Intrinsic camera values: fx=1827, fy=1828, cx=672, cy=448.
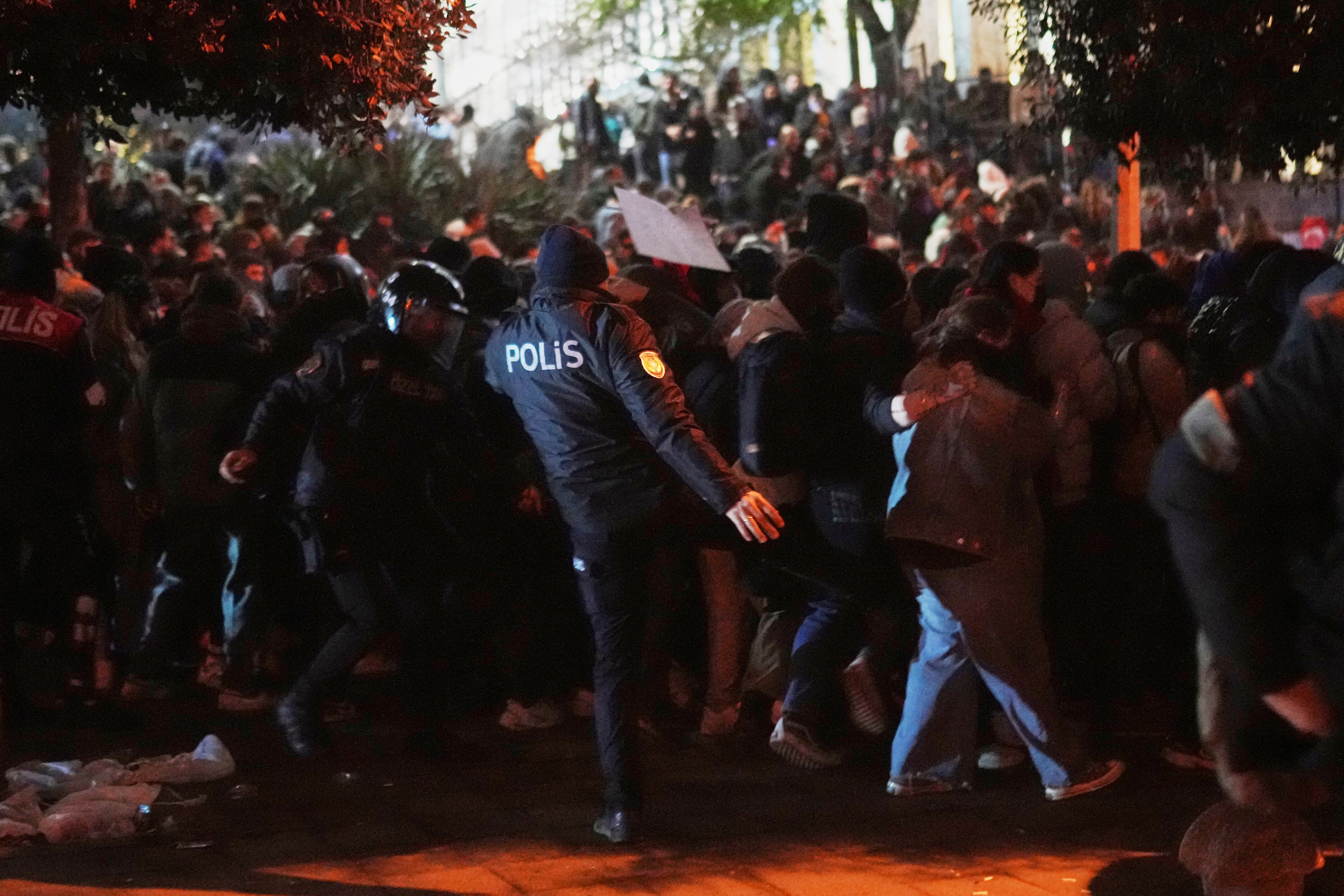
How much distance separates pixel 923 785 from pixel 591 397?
1828mm

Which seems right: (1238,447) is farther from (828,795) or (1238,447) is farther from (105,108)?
(105,108)

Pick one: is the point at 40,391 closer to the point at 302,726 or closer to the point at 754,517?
the point at 302,726

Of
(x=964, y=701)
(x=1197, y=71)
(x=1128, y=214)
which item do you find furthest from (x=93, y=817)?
(x=1128, y=214)

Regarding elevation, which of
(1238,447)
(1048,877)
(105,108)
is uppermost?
(105,108)

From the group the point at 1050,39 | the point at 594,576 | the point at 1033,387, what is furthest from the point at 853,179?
the point at 594,576

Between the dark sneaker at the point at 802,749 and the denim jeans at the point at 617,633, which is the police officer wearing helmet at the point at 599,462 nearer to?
the denim jeans at the point at 617,633

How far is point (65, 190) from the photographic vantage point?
13234mm

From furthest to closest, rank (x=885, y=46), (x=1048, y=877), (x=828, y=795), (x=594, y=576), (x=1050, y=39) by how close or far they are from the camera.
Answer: (x=885, y=46) → (x=1050, y=39) → (x=828, y=795) → (x=594, y=576) → (x=1048, y=877)

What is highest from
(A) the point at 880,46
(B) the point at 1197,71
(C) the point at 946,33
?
(C) the point at 946,33

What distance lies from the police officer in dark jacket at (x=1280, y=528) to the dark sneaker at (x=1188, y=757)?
3.45m

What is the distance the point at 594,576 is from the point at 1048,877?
165 centimetres

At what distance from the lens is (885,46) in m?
26.1

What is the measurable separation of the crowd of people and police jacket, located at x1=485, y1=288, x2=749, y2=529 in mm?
12

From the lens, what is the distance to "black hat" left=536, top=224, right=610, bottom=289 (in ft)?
19.0
